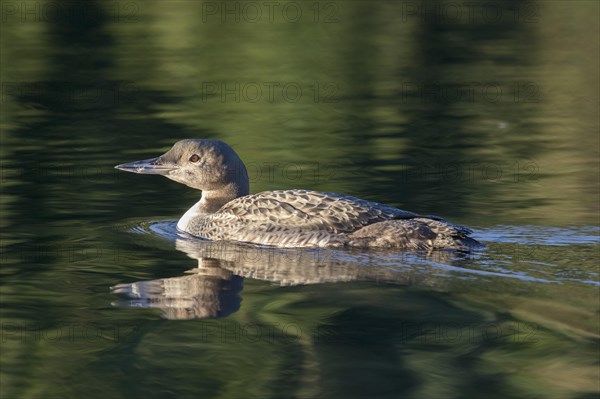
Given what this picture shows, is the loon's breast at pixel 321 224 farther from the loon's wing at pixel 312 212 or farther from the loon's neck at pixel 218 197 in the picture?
the loon's neck at pixel 218 197

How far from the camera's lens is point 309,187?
13344 millimetres

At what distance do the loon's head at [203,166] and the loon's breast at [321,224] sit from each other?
18.2 inches

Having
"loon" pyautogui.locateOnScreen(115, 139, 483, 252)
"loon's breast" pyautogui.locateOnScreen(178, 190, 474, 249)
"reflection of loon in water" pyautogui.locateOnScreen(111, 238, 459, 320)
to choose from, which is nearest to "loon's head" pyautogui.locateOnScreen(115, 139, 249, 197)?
"loon" pyautogui.locateOnScreen(115, 139, 483, 252)

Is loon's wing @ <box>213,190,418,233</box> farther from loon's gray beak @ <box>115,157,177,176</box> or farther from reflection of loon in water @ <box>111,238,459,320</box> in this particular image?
loon's gray beak @ <box>115,157,177,176</box>

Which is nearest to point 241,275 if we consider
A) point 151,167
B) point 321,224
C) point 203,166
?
point 321,224

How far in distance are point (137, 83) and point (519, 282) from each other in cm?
1369

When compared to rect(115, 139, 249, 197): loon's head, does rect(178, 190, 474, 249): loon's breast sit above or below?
below

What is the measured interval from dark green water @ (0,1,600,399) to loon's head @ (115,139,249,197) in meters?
0.50

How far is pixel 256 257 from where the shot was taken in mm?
10422

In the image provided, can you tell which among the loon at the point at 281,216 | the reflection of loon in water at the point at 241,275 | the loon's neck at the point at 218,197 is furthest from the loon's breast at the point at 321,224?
the loon's neck at the point at 218,197

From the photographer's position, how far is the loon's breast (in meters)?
10.2

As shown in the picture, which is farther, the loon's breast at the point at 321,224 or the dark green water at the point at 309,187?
the loon's breast at the point at 321,224

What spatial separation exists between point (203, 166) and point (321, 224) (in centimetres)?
159

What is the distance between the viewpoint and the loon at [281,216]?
10.2m
